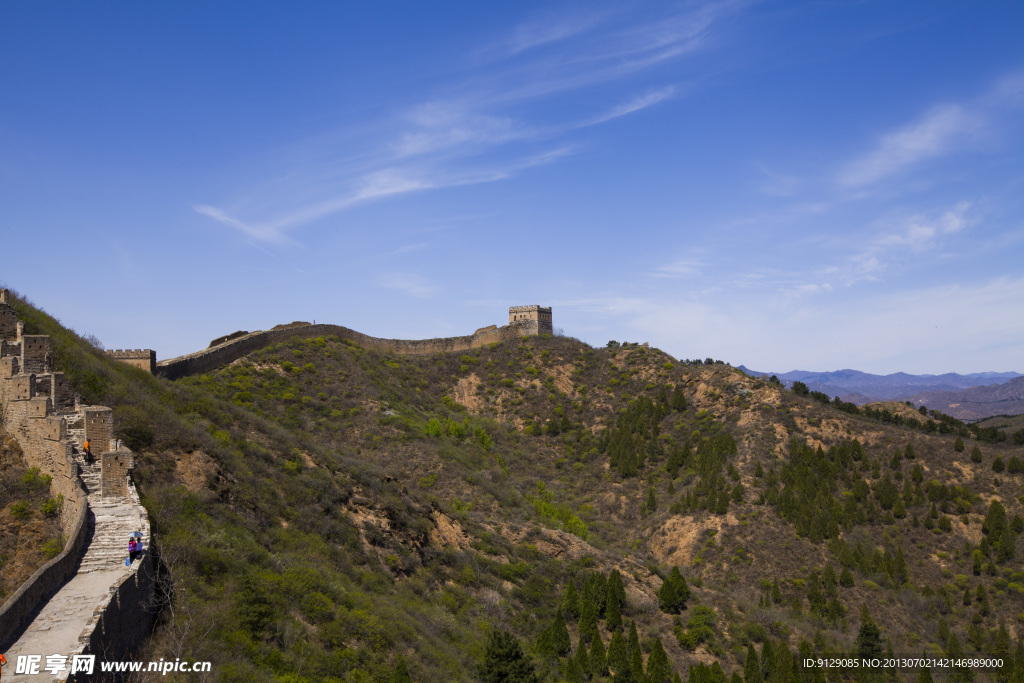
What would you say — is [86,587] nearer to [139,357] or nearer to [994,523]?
[139,357]

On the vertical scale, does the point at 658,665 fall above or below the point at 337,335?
below

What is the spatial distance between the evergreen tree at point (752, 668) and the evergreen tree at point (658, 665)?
9.91 ft

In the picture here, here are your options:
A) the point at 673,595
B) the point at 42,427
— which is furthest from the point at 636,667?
the point at 42,427

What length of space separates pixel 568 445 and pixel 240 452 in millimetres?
36241

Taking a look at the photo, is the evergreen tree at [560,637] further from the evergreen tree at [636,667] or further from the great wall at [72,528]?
the great wall at [72,528]

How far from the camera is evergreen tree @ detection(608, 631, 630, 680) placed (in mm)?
26000

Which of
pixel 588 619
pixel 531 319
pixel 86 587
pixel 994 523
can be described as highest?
pixel 531 319

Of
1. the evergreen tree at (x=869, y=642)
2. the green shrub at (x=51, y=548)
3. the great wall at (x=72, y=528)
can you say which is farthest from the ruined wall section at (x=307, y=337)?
the evergreen tree at (x=869, y=642)

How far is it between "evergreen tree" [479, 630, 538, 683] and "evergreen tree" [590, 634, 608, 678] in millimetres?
4754

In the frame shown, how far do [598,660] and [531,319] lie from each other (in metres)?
49.0

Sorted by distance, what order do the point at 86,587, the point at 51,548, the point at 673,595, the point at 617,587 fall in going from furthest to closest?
the point at 673,595 < the point at 617,587 < the point at 51,548 < the point at 86,587

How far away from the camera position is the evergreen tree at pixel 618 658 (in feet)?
85.3

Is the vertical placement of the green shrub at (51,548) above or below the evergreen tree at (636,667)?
above

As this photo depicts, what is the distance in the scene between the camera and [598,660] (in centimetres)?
2609
